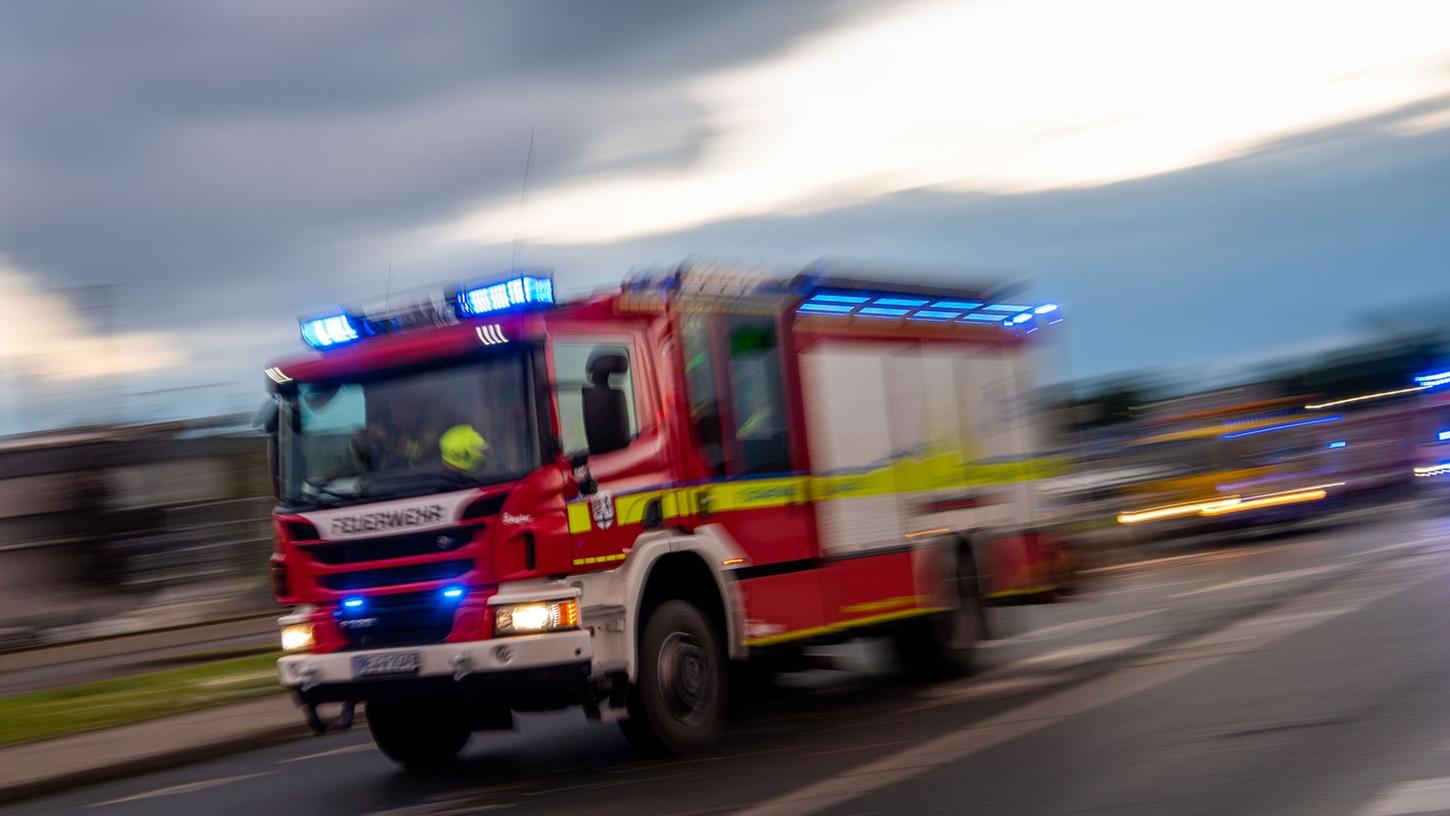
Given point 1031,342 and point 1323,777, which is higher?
point 1031,342

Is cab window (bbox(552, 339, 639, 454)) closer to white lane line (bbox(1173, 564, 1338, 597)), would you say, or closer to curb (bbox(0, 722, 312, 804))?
curb (bbox(0, 722, 312, 804))

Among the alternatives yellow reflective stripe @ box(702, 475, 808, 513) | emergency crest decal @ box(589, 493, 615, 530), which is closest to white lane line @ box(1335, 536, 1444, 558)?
yellow reflective stripe @ box(702, 475, 808, 513)

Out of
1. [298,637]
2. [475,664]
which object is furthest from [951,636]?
[298,637]

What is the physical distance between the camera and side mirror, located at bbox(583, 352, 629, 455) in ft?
30.8

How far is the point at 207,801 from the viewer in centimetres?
980

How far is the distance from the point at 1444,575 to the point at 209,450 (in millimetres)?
20817

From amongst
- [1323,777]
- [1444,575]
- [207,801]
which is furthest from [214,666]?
[1323,777]

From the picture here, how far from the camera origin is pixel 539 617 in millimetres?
9078

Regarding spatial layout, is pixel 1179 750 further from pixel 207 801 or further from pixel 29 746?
pixel 29 746

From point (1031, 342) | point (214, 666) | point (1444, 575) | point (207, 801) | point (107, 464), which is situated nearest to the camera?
point (207, 801)

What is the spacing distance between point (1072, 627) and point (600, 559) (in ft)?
25.9

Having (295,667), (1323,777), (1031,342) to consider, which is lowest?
(1323,777)

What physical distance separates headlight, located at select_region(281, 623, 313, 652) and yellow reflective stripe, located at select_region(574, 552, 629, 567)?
174 centimetres

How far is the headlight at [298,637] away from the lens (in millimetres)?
9828
